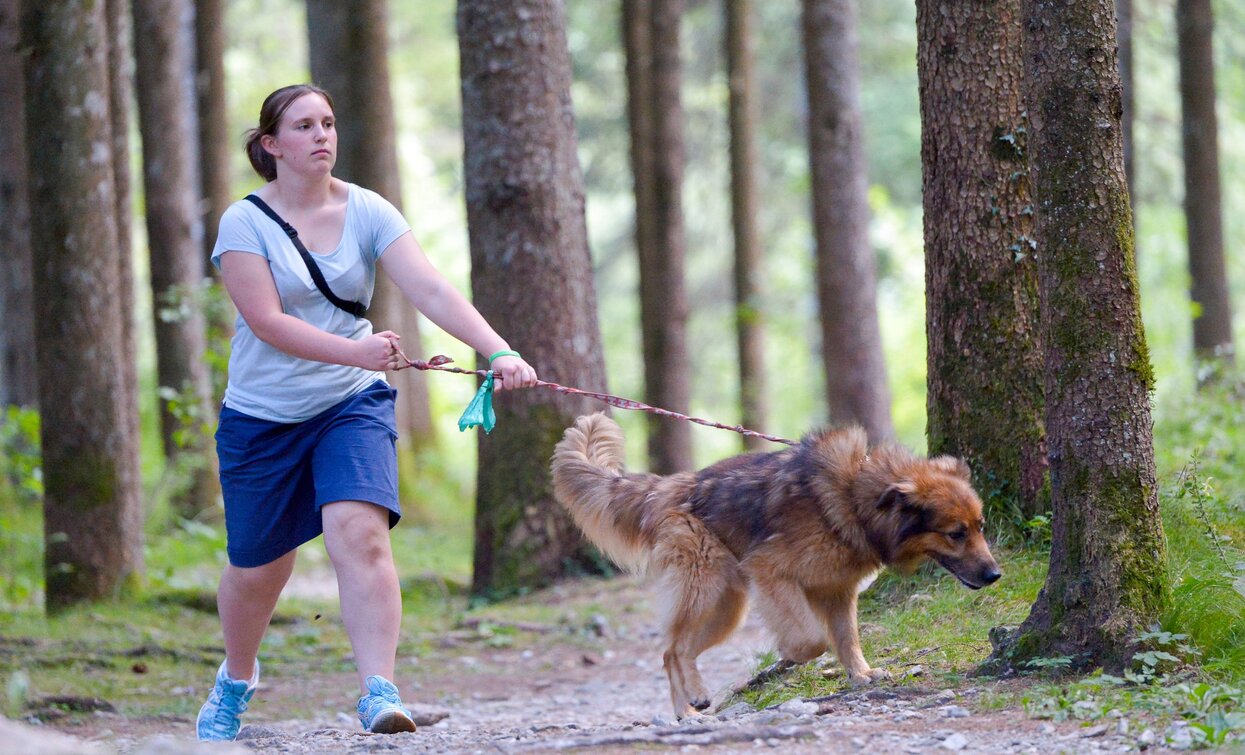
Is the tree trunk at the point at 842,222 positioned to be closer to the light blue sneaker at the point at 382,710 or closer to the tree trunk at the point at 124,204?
the tree trunk at the point at 124,204

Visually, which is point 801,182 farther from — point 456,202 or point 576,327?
point 576,327

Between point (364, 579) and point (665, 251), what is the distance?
11.3 metres

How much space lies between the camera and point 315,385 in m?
4.97

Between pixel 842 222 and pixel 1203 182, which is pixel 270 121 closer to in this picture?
pixel 842 222

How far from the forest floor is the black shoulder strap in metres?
1.69

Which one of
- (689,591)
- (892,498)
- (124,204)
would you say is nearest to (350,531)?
(689,591)

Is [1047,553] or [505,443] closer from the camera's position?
[1047,553]

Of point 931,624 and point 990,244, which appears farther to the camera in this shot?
point 990,244

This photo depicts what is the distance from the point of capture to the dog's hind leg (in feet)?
19.2

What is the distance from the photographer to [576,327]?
9.53m

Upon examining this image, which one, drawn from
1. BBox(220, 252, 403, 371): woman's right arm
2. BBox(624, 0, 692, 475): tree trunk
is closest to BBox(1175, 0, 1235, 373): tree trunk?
BBox(624, 0, 692, 475): tree trunk

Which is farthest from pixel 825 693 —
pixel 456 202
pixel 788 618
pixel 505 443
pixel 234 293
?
pixel 456 202

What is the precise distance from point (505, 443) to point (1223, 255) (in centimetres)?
941

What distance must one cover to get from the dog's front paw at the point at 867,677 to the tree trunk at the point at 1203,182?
975 cm
